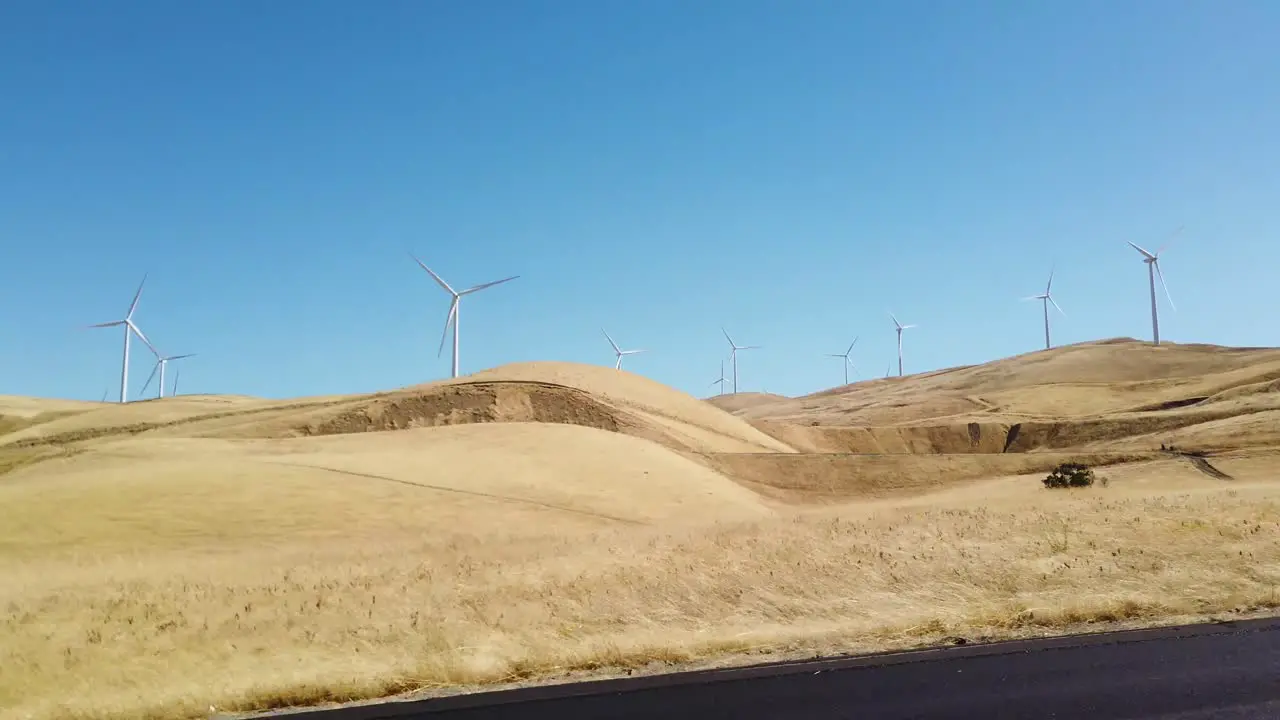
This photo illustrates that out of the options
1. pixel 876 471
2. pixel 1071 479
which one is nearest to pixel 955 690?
pixel 1071 479

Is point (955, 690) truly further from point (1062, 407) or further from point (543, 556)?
point (1062, 407)

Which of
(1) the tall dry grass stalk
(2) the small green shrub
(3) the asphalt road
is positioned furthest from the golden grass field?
(3) the asphalt road

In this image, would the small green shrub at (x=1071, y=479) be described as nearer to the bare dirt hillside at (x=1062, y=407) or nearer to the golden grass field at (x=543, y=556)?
the golden grass field at (x=543, y=556)

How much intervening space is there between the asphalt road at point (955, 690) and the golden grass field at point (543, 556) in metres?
1.30

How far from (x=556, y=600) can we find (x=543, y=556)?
16.8ft

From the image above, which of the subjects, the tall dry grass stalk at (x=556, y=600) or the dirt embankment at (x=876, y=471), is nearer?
the tall dry grass stalk at (x=556, y=600)

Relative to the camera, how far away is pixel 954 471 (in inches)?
1793

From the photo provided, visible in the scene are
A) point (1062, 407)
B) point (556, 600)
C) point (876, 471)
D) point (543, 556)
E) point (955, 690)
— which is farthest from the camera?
point (1062, 407)

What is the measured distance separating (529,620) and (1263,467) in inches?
1436

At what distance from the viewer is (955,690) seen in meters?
11.3

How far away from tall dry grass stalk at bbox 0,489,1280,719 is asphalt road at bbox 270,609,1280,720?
1498 millimetres

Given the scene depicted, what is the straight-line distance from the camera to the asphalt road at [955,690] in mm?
10336

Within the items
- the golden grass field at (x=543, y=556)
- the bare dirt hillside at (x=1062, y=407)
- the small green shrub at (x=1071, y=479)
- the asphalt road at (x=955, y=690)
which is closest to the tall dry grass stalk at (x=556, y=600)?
the golden grass field at (x=543, y=556)

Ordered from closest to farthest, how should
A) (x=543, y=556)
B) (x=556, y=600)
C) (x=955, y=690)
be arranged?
1. (x=955, y=690)
2. (x=556, y=600)
3. (x=543, y=556)
